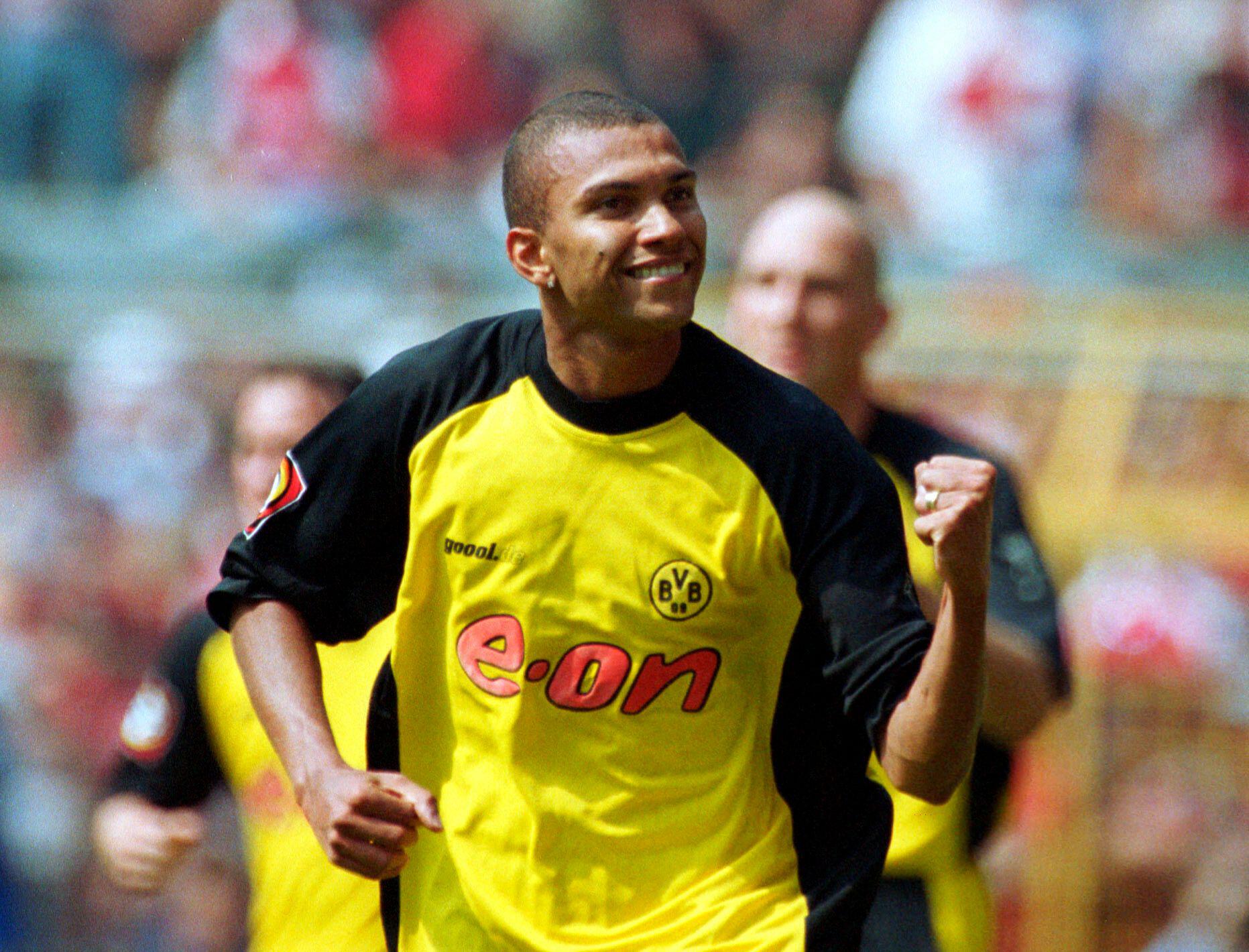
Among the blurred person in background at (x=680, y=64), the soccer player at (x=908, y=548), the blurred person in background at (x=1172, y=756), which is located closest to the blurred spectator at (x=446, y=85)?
the blurred person in background at (x=680, y=64)

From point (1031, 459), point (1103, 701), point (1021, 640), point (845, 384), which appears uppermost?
point (845, 384)

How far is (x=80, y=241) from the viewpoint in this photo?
10352 mm

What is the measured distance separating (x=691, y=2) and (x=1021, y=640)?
276 inches

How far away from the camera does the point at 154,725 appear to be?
4.45 m

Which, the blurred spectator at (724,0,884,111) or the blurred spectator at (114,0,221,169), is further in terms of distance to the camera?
the blurred spectator at (114,0,221,169)

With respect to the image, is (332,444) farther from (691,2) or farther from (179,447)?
(691,2)

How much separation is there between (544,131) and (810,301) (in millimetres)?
1745

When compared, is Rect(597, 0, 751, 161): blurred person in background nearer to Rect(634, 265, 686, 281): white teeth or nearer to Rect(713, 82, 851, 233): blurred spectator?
Rect(713, 82, 851, 233): blurred spectator

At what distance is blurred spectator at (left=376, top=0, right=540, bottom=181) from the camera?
1037cm

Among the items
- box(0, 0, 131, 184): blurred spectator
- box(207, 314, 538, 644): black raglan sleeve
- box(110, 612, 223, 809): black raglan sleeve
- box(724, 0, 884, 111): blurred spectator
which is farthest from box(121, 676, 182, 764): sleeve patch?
box(0, 0, 131, 184): blurred spectator

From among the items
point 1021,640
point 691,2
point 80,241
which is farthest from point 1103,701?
point 80,241

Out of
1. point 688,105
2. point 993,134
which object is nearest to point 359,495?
point 993,134

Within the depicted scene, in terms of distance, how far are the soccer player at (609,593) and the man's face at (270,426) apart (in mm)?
1466

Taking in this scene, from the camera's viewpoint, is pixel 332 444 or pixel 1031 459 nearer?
pixel 332 444
